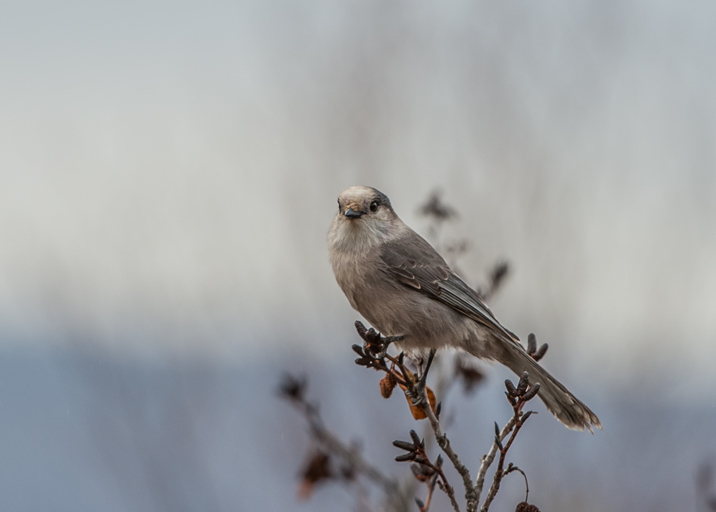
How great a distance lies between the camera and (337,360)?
7.14 meters

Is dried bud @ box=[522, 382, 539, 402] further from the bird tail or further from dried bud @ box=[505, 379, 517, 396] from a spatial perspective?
the bird tail

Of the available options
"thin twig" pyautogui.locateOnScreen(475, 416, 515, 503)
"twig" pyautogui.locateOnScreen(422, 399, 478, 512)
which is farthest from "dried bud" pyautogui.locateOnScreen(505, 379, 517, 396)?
"twig" pyautogui.locateOnScreen(422, 399, 478, 512)

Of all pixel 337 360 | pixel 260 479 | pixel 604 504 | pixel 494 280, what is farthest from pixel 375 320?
pixel 260 479

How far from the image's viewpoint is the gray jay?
3.43 m

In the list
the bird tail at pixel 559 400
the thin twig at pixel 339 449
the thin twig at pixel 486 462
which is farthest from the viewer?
the bird tail at pixel 559 400

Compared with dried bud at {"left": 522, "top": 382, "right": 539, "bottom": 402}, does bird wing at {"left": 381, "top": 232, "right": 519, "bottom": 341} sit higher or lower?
higher

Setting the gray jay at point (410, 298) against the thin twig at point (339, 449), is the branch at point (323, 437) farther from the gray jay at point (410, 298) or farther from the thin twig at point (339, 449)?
the gray jay at point (410, 298)

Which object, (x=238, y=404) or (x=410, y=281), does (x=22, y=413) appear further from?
(x=410, y=281)

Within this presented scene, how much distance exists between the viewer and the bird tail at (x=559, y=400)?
3314 mm

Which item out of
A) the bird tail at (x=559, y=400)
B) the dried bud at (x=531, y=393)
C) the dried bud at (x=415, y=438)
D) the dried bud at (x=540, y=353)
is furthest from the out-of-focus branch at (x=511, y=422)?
the bird tail at (x=559, y=400)

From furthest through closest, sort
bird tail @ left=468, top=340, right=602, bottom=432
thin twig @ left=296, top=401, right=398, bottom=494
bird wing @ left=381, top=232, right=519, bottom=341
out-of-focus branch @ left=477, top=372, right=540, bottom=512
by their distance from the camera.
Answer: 1. bird wing @ left=381, top=232, right=519, bottom=341
2. bird tail @ left=468, top=340, right=602, bottom=432
3. thin twig @ left=296, top=401, right=398, bottom=494
4. out-of-focus branch @ left=477, top=372, right=540, bottom=512

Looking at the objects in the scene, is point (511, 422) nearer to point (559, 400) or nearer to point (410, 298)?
point (559, 400)

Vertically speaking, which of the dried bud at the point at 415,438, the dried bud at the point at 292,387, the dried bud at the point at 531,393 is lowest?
the dried bud at the point at 415,438

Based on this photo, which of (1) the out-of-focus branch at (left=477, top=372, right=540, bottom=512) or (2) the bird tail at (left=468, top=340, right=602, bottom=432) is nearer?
(1) the out-of-focus branch at (left=477, top=372, right=540, bottom=512)
